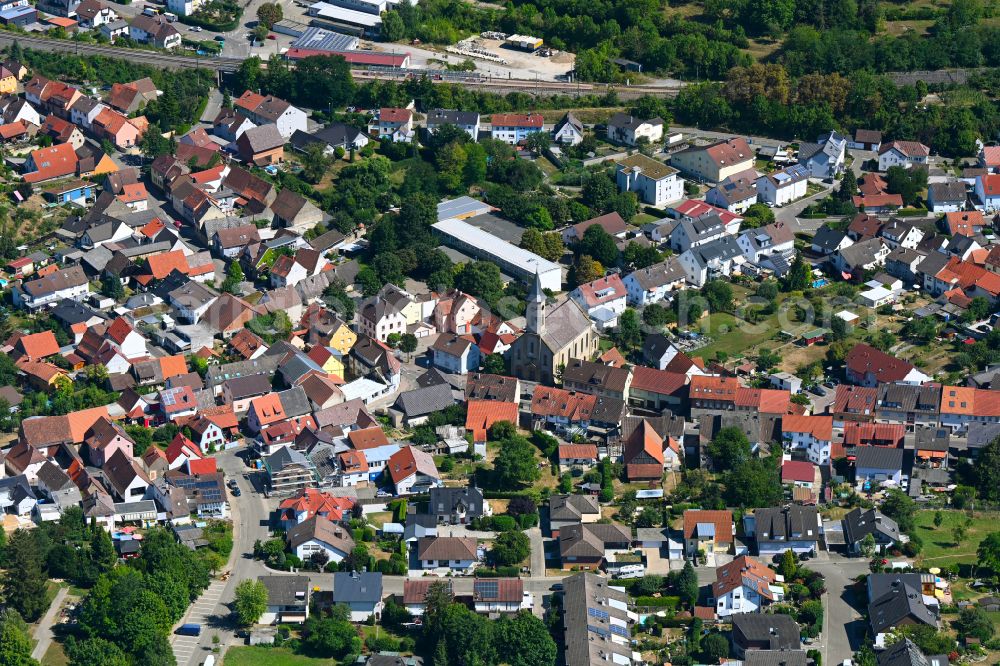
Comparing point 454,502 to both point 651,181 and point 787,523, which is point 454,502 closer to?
point 787,523

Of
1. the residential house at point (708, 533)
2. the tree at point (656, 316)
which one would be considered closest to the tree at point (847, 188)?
the tree at point (656, 316)

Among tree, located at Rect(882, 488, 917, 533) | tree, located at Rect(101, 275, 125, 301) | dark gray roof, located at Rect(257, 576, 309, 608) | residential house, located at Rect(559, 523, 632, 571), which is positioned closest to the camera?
dark gray roof, located at Rect(257, 576, 309, 608)

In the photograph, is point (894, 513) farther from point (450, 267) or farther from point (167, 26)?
point (167, 26)

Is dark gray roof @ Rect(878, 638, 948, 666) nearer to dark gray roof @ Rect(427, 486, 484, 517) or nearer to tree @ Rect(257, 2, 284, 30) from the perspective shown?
dark gray roof @ Rect(427, 486, 484, 517)

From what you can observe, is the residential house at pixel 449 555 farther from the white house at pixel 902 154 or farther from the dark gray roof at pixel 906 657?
the white house at pixel 902 154

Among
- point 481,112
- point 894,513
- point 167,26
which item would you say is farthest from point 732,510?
point 167,26

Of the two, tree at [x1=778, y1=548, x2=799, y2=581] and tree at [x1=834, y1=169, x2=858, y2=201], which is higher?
tree at [x1=778, y1=548, x2=799, y2=581]

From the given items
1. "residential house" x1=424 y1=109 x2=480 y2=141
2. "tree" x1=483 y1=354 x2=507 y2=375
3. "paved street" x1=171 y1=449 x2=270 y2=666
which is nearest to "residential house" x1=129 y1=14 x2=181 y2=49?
"residential house" x1=424 y1=109 x2=480 y2=141
